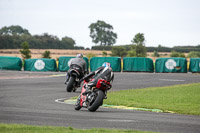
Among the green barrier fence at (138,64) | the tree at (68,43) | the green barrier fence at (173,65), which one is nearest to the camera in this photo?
the green barrier fence at (173,65)

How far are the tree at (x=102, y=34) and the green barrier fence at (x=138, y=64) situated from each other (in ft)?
415

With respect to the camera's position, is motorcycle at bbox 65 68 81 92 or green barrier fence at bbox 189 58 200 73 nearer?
motorcycle at bbox 65 68 81 92

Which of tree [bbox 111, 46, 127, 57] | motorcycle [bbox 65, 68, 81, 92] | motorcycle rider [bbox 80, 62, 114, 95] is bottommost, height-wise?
tree [bbox 111, 46, 127, 57]

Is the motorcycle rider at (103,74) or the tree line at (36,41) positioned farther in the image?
the tree line at (36,41)

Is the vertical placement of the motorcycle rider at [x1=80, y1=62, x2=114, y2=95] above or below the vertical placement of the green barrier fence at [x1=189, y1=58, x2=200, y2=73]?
above

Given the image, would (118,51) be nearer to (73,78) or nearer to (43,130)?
(73,78)

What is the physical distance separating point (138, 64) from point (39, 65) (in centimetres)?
1016

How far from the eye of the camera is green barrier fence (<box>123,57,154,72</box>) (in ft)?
150

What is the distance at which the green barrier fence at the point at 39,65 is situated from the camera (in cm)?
4516

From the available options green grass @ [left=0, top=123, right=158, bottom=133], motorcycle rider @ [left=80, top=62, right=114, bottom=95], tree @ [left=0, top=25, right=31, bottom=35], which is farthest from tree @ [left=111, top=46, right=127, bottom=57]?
green grass @ [left=0, top=123, right=158, bottom=133]

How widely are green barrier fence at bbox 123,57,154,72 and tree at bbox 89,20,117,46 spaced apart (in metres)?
127

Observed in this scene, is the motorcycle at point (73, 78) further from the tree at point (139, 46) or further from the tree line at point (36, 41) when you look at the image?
the tree line at point (36, 41)

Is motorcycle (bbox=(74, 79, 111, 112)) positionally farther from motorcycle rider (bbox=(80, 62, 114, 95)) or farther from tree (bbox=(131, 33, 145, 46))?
tree (bbox=(131, 33, 145, 46))

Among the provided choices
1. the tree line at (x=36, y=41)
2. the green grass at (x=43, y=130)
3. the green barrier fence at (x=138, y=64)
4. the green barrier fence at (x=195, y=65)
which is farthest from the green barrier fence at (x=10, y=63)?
the tree line at (x=36, y=41)
